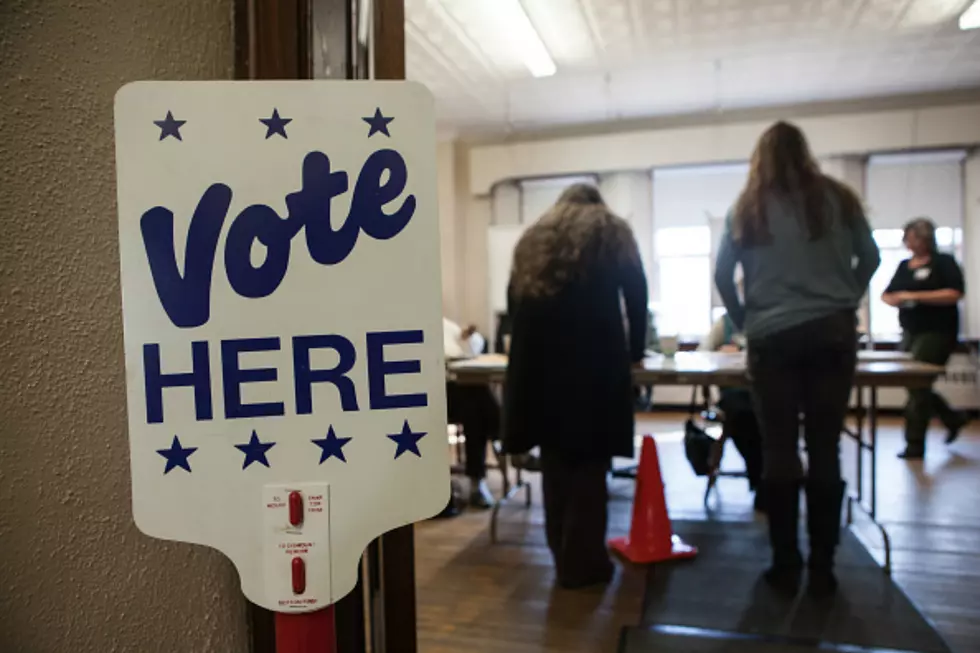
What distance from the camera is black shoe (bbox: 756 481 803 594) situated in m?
2.09

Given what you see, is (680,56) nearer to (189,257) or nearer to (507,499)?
(507,499)

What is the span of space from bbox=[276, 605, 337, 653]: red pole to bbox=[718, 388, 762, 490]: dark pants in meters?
2.68

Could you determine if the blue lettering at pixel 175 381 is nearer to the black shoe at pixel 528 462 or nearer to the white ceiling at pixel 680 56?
the black shoe at pixel 528 462

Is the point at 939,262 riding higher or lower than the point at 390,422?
higher

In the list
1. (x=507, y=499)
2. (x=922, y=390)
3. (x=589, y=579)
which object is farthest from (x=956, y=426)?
(x=589, y=579)

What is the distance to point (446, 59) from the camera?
460 cm

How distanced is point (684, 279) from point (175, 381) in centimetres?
611

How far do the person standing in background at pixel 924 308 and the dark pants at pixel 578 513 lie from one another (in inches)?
108

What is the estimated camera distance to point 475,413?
10.1 ft

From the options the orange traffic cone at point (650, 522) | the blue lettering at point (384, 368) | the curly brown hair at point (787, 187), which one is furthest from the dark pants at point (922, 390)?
the blue lettering at point (384, 368)

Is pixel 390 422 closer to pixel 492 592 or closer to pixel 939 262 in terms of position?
pixel 492 592

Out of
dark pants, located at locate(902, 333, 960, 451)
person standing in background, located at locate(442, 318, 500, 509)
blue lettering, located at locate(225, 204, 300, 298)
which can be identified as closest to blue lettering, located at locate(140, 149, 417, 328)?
blue lettering, located at locate(225, 204, 300, 298)

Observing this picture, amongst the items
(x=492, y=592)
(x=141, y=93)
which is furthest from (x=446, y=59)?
(x=141, y=93)

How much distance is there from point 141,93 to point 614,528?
2608 mm
